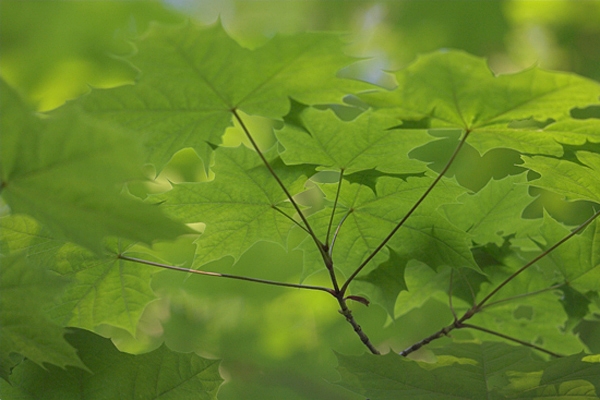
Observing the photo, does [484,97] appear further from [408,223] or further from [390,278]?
[390,278]

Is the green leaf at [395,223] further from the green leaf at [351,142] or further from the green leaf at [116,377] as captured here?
the green leaf at [116,377]

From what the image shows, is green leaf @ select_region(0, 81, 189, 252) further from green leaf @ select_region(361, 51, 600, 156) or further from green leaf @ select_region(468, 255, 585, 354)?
green leaf @ select_region(468, 255, 585, 354)

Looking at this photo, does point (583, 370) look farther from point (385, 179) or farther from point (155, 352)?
point (155, 352)

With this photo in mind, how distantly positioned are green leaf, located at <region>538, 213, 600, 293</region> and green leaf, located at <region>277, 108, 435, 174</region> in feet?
1.35

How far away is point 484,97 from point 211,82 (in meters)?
0.52

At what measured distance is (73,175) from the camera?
0.79m

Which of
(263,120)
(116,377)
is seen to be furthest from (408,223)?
(263,120)

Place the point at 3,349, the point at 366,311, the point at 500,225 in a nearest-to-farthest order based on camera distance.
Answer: the point at 3,349, the point at 500,225, the point at 366,311

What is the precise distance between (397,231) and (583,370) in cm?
46

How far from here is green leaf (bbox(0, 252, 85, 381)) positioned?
896mm

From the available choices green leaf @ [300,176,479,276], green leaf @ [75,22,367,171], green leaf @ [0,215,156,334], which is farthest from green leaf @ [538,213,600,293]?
green leaf @ [0,215,156,334]

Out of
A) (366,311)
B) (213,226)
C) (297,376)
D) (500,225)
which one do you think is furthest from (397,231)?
(297,376)

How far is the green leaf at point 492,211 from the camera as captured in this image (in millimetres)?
1372

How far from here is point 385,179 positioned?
123cm
